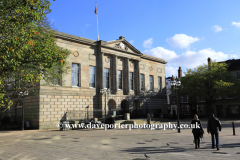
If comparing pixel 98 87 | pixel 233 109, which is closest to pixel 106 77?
pixel 98 87

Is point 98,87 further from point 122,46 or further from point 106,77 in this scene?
point 122,46

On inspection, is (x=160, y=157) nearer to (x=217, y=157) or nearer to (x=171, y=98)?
(x=217, y=157)

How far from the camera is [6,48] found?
35.2ft

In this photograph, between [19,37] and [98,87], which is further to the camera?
[98,87]

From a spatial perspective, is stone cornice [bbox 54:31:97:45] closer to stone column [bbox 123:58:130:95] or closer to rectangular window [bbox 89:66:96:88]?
rectangular window [bbox 89:66:96:88]

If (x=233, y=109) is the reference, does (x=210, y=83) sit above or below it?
above

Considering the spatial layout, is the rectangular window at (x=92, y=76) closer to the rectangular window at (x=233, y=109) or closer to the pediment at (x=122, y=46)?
the pediment at (x=122, y=46)

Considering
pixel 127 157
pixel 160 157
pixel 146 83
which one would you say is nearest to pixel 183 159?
pixel 160 157

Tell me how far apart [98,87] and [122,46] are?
360 inches

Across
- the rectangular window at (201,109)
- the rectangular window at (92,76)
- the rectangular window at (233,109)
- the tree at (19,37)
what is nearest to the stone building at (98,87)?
the rectangular window at (92,76)

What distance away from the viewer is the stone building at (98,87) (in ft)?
92.9

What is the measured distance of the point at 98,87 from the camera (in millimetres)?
34781

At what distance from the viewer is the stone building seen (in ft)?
92.9

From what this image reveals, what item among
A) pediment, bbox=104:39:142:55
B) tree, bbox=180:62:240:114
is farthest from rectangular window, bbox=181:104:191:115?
pediment, bbox=104:39:142:55
